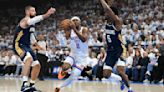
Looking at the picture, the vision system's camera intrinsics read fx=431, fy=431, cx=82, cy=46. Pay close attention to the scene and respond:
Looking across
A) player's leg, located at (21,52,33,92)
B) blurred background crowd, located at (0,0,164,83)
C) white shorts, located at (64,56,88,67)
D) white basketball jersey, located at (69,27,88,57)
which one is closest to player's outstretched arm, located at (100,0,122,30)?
white basketball jersey, located at (69,27,88,57)

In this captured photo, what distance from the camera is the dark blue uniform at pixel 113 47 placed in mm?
10164

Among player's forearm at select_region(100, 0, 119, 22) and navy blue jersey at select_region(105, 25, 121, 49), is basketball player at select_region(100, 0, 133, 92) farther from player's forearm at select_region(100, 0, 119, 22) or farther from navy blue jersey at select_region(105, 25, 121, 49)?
player's forearm at select_region(100, 0, 119, 22)

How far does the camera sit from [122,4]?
24141 mm

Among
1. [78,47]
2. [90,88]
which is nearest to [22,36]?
[78,47]

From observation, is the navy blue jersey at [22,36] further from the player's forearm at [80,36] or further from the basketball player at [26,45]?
the player's forearm at [80,36]

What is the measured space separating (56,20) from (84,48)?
754 inches

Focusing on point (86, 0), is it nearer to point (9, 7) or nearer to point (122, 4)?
point (122, 4)

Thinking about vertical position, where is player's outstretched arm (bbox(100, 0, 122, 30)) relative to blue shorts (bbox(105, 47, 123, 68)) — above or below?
above

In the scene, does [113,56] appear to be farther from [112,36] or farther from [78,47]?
[78,47]

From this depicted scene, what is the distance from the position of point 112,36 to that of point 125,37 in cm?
875

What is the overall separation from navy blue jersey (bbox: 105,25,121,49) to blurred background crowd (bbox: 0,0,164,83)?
1210mm

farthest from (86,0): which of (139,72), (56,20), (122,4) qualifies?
(139,72)

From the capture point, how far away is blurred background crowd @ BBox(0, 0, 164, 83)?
52.5 ft

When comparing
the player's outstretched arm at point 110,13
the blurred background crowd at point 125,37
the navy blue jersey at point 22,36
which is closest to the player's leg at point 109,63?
the player's outstretched arm at point 110,13
